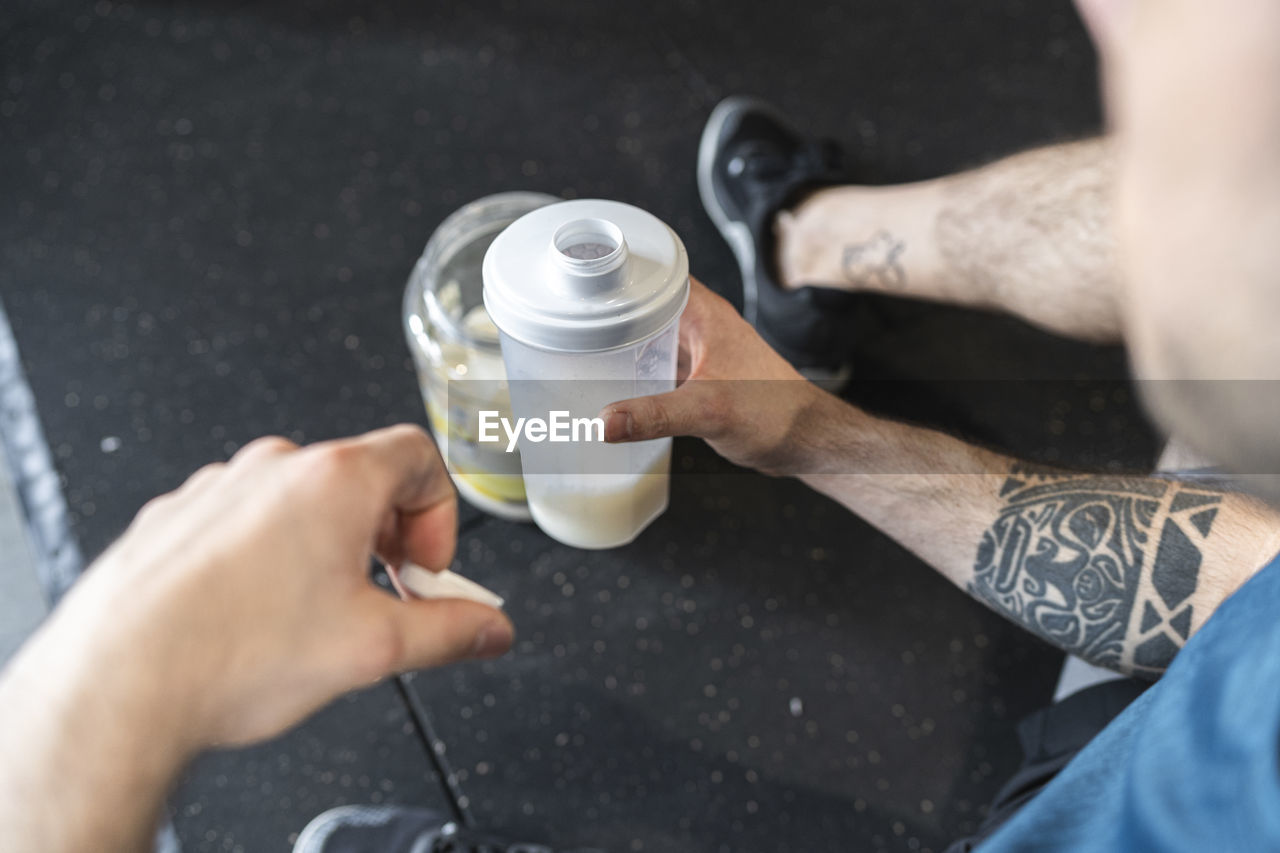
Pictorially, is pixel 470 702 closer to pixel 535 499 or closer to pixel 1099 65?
pixel 535 499

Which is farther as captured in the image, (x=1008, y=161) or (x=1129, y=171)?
(x=1008, y=161)

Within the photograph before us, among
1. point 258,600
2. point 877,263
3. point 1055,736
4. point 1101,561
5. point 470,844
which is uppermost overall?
point 258,600

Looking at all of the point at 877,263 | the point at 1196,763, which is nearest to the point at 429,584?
the point at 1196,763

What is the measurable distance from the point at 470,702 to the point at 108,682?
1.87ft

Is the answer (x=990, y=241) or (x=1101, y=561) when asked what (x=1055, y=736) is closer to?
(x=1101, y=561)

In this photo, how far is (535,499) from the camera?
3.00 ft

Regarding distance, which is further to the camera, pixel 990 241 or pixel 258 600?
pixel 990 241

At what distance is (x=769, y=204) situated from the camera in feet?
4.09

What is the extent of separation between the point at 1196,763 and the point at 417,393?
963mm

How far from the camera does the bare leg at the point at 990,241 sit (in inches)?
42.3

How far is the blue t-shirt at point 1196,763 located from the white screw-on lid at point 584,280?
1.29ft

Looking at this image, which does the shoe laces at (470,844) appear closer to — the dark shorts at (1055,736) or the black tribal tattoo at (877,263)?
the dark shorts at (1055,736)

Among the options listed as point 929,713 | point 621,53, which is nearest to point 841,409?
point 929,713

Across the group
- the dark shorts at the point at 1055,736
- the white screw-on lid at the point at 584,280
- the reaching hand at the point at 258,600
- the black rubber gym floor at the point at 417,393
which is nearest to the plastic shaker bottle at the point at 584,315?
the white screw-on lid at the point at 584,280
